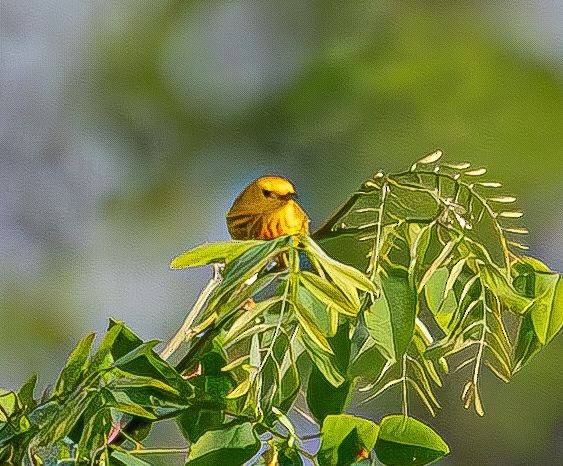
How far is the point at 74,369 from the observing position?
0.26m

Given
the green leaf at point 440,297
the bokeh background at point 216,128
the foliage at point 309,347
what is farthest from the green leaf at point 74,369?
the bokeh background at point 216,128

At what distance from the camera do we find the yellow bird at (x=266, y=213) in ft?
1.37

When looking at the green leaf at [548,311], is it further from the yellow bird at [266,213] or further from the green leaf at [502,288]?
the yellow bird at [266,213]

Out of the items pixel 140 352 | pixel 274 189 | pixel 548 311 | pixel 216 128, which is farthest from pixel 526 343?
pixel 216 128

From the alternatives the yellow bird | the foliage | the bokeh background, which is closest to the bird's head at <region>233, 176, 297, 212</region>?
the yellow bird

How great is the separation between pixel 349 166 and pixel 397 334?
89cm

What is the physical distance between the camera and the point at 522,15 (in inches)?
45.8

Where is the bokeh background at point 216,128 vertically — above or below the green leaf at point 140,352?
above

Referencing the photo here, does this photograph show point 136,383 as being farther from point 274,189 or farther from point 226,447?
point 274,189

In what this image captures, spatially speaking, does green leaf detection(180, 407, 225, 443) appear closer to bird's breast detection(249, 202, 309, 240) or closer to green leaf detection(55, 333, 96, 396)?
green leaf detection(55, 333, 96, 396)

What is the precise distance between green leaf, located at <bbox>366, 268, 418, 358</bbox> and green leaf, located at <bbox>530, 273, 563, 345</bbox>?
0.14 feet

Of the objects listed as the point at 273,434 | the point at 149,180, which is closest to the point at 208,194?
the point at 149,180

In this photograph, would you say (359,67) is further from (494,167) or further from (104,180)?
(104,180)

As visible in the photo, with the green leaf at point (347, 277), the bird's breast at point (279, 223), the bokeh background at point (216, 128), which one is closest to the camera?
the green leaf at point (347, 277)
